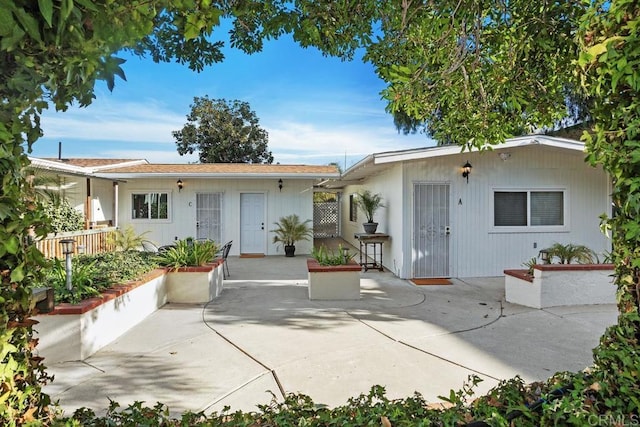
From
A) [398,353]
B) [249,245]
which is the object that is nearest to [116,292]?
[398,353]

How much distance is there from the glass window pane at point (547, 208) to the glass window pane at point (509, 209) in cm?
26

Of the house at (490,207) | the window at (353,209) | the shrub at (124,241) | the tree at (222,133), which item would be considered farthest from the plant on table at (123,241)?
the tree at (222,133)

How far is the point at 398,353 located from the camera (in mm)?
3992

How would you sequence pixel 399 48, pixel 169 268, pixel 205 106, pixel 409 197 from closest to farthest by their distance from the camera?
A: pixel 399 48 → pixel 169 268 → pixel 409 197 → pixel 205 106

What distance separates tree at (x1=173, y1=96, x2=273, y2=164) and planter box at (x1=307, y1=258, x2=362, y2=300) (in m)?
22.2

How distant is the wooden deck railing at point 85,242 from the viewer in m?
8.15

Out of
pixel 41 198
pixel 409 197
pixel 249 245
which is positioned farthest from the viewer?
pixel 249 245

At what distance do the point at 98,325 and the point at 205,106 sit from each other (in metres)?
25.3

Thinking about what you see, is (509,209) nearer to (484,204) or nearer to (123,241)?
(484,204)

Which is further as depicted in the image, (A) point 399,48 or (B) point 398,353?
(B) point 398,353

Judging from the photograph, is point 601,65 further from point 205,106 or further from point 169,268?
point 205,106

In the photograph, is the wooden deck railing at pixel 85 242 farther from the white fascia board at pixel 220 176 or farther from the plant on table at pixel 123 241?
the white fascia board at pixel 220 176

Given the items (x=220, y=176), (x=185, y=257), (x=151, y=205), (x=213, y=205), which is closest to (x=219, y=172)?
(x=220, y=176)

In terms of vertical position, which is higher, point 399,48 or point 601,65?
point 399,48
